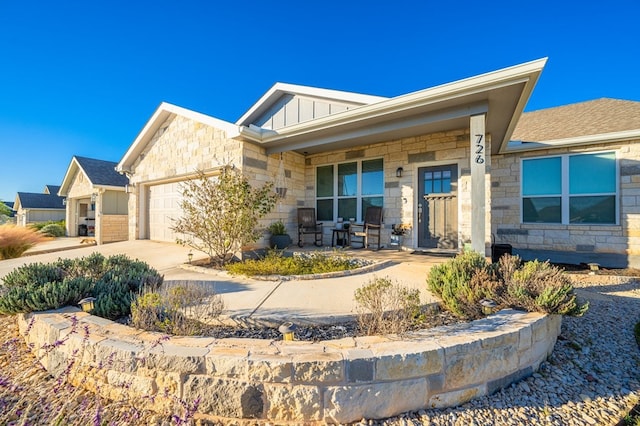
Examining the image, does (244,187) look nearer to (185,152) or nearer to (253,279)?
(253,279)

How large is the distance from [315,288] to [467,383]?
2010 millimetres

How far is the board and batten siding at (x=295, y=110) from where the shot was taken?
720 centimetres

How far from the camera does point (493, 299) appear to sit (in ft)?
8.76

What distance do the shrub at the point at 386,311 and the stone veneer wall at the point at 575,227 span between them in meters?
5.58

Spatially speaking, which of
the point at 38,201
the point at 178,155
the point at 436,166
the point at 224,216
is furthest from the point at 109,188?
the point at 38,201

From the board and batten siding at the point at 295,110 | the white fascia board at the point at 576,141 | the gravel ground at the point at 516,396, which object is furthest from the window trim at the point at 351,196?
the gravel ground at the point at 516,396

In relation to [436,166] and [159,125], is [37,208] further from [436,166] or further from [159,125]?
[436,166]

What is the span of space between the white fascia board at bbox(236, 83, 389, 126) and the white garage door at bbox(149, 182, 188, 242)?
9.06 feet

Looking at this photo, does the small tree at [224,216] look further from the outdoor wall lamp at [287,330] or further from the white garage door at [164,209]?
the outdoor wall lamp at [287,330]

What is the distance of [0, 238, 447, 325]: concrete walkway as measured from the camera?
8.57 ft

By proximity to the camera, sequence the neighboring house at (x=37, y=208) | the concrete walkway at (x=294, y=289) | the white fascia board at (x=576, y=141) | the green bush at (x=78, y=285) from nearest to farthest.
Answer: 1. the green bush at (x=78, y=285)
2. the concrete walkway at (x=294, y=289)
3. the white fascia board at (x=576, y=141)
4. the neighboring house at (x=37, y=208)

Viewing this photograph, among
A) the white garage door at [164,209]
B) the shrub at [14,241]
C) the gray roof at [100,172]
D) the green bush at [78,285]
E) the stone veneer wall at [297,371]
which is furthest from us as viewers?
the gray roof at [100,172]

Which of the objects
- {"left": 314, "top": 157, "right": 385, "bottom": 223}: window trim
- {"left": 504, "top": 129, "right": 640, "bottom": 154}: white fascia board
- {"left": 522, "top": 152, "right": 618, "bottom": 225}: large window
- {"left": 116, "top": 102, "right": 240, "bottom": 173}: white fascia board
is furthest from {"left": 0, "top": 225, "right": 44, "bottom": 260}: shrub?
{"left": 522, "top": 152, "right": 618, "bottom": 225}: large window

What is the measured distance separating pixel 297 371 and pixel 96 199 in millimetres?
14136
